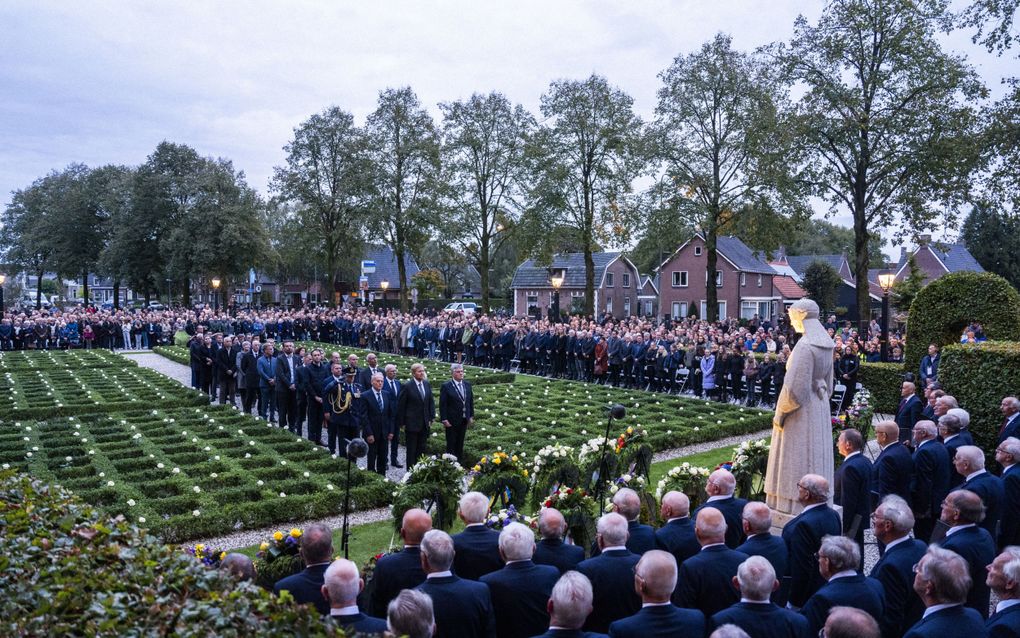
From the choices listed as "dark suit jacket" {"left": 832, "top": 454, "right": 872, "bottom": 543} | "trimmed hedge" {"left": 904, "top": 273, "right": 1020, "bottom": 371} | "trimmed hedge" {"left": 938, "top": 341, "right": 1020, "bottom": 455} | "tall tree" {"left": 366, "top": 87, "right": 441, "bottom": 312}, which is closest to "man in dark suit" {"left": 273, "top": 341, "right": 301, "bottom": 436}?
"dark suit jacket" {"left": 832, "top": 454, "right": 872, "bottom": 543}

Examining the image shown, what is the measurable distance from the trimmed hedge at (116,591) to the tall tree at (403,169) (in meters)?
41.1

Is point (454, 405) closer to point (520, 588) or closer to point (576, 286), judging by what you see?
point (520, 588)

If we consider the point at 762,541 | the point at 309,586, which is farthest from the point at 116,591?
the point at 762,541

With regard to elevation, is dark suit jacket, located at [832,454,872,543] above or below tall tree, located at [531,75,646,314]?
below

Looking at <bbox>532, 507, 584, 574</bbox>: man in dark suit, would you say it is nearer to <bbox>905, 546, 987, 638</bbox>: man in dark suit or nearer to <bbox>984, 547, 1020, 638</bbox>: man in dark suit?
<bbox>905, 546, 987, 638</bbox>: man in dark suit

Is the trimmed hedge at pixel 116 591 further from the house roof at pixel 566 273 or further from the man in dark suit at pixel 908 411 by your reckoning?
the house roof at pixel 566 273

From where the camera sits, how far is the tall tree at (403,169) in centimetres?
4538

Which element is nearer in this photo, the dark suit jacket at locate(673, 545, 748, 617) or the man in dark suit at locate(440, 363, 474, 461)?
the dark suit jacket at locate(673, 545, 748, 617)

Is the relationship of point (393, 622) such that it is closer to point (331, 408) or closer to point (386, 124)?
point (331, 408)

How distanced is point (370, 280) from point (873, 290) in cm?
5256

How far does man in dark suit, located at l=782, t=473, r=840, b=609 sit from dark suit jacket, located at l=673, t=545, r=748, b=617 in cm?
117

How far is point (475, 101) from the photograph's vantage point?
44.8 meters

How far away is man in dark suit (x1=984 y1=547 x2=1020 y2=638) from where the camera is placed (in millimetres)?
4062

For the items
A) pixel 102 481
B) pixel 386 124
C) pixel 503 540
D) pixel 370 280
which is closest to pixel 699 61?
pixel 386 124
